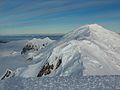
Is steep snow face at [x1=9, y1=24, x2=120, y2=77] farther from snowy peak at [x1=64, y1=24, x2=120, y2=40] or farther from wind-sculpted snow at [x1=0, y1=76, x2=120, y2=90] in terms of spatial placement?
wind-sculpted snow at [x1=0, y1=76, x2=120, y2=90]

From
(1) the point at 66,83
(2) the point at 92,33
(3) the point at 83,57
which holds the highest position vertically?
(2) the point at 92,33

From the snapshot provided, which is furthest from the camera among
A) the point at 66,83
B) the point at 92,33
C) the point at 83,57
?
the point at 92,33

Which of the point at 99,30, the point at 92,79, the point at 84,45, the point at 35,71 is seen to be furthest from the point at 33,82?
the point at 99,30

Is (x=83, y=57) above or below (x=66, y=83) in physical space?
below

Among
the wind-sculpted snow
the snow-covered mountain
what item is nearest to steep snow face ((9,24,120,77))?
the snow-covered mountain

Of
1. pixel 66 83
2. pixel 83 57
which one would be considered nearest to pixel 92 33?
pixel 83 57

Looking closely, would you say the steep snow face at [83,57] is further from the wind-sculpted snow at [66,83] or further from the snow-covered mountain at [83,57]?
the wind-sculpted snow at [66,83]

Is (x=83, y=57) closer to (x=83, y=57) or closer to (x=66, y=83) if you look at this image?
(x=83, y=57)

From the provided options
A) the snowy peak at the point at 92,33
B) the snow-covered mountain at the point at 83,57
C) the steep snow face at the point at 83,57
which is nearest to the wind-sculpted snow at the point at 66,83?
the snow-covered mountain at the point at 83,57

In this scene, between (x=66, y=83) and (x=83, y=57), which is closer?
(x=66, y=83)

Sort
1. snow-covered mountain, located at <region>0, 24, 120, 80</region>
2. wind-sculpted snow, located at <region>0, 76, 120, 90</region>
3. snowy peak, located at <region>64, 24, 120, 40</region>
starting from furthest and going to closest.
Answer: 1. snowy peak, located at <region>64, 24, 120, 40</region>
2. snow-covered mountain, located at <region>0, 24, 120, 80</region>
3. wind-sculpted snow, located at <region>0, 76, 120, 90</region>
